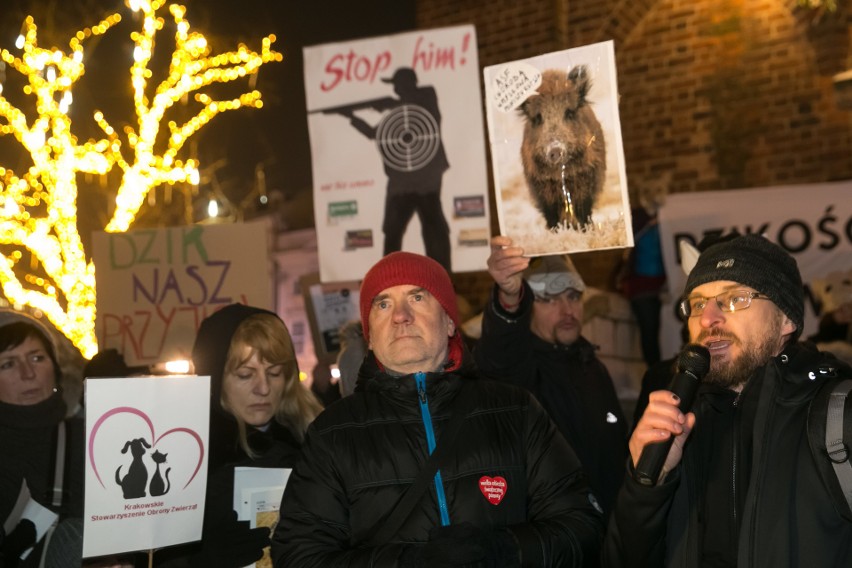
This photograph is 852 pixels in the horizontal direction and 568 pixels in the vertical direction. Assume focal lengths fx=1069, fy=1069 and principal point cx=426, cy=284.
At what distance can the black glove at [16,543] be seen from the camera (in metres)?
3.86

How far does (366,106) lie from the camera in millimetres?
5281

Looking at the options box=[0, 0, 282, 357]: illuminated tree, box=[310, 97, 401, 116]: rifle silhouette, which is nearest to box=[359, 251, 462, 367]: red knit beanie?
box=[310, 97, 401, 116]: rifle silhouette

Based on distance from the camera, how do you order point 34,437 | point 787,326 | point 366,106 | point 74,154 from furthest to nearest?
point 74,154, point 366,106, point 34,437, point 787,326

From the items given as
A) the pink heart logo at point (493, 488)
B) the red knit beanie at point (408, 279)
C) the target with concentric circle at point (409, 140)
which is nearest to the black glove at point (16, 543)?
the red knit beanie at point (408, 279)

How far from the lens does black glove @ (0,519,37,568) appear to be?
12.6ft

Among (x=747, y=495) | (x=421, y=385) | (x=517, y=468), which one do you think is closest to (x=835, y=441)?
(x=747, y=495)

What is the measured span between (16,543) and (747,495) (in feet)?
8.48

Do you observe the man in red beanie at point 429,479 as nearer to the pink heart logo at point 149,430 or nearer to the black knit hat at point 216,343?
the pink heart logo at point 149,430

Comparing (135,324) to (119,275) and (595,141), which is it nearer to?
(119,275)

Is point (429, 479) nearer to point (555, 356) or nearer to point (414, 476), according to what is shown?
point (414, 476)

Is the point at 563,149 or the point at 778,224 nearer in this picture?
the point at 563,149

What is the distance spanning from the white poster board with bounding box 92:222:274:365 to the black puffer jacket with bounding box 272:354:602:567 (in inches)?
121

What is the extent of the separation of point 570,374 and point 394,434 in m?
1.85

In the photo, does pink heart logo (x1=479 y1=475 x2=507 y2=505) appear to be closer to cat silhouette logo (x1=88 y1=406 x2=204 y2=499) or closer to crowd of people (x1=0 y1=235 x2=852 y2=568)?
crowd of people (x1=0 y1=235 x2=852 y2=568)
